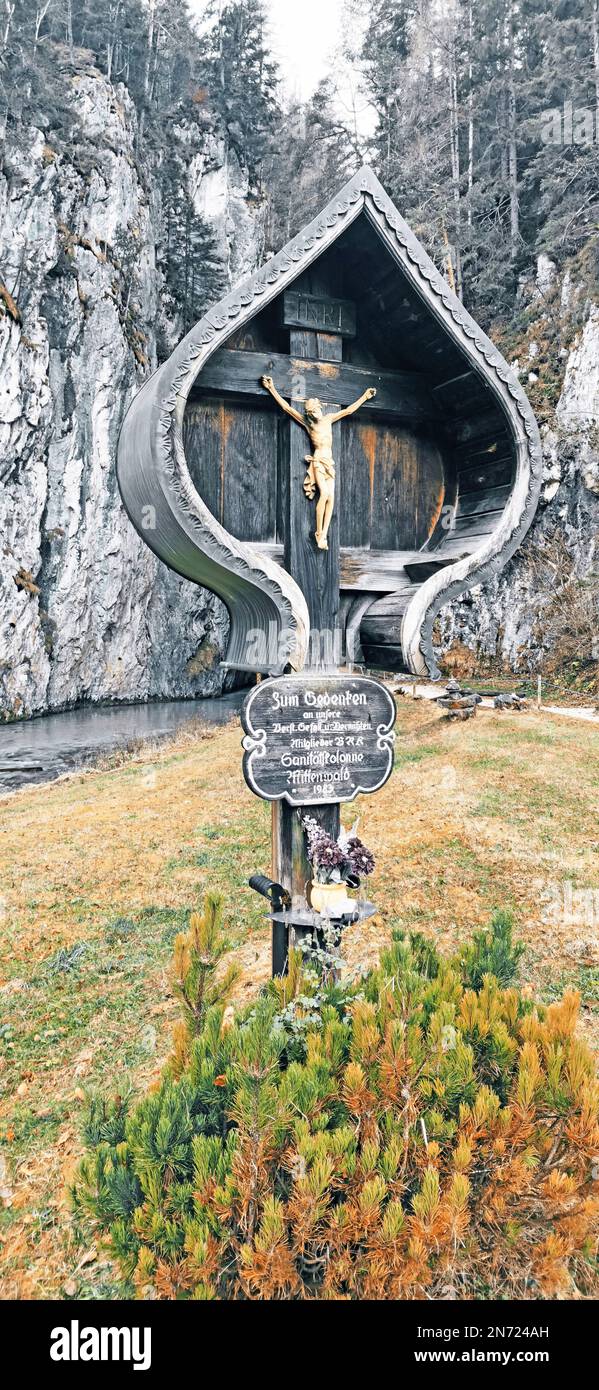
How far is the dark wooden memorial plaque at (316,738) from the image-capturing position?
3164 millimetres

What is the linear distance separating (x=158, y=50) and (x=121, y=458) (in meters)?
35.3

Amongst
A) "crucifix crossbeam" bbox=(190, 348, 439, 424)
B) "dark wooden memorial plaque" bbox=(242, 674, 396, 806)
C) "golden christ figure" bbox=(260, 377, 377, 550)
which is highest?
"crucifix crossbeam" bbox=(190, 348, 439, 424)

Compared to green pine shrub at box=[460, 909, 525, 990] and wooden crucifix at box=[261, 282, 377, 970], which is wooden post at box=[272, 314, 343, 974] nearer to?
wooden crucifix at box=[261, 282, 377, 970]

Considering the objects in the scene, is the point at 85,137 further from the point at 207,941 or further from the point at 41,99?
the point at 207,941

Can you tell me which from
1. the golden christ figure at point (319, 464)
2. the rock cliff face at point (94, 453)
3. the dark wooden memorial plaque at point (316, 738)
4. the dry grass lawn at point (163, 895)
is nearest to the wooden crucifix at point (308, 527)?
the golden christ figure at point (319, 464)

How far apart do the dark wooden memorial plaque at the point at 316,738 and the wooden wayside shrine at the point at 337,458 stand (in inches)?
1.2

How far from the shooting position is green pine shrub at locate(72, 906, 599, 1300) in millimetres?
2252

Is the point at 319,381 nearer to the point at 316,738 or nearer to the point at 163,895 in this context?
the point at 316,738

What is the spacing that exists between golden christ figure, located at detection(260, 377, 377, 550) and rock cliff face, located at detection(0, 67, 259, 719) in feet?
53.8

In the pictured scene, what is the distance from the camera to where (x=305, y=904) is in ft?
11.1

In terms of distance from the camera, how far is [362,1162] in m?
2.33

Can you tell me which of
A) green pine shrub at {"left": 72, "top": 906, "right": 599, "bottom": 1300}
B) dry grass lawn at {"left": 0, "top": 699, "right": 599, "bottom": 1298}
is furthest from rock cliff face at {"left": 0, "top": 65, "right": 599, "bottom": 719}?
green pine shrub at {"left": 72, "top": 906, "right": 599, "bottom": 1300}

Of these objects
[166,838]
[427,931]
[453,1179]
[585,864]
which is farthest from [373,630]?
[166,838]

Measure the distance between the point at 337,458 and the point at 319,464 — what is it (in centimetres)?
17
